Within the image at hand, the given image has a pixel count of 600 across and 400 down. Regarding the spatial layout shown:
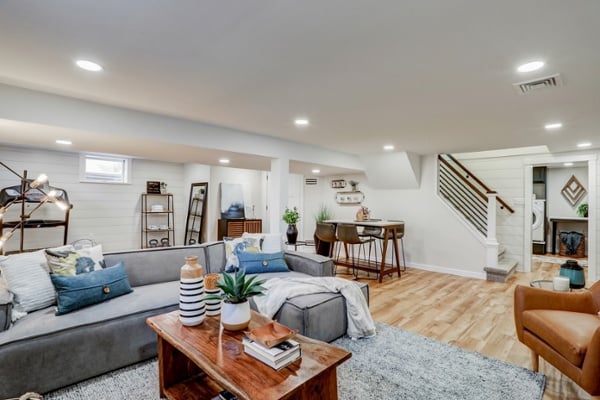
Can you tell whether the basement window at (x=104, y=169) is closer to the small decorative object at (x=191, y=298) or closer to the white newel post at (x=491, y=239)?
the small decorative object at (x=191, y=298)

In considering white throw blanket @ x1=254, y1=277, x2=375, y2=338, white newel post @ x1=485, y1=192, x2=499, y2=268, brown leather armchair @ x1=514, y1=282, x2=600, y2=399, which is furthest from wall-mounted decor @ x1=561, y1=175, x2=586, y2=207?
white throw blanket @ x1=254, y1=277, x2=375, y2=338

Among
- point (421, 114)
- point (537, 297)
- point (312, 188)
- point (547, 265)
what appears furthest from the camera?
point (312, 188)

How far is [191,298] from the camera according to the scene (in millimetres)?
1823

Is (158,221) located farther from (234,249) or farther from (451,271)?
(451,271)

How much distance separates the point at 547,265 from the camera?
6.03m

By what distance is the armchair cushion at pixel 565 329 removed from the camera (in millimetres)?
1755

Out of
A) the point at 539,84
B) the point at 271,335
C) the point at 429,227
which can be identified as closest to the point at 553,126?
the point at 539,84

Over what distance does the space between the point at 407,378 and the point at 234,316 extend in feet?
4.41

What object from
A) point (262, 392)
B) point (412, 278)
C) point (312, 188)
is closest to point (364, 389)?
point (262, 392)

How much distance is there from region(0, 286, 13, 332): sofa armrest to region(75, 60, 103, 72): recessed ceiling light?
1.58 metres

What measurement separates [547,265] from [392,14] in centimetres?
676

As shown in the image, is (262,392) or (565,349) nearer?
(262,392)

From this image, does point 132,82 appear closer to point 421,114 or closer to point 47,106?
point 47,106

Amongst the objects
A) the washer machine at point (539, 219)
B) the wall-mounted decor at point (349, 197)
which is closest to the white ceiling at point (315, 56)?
the wall-mounted decor at point (349, 197)
